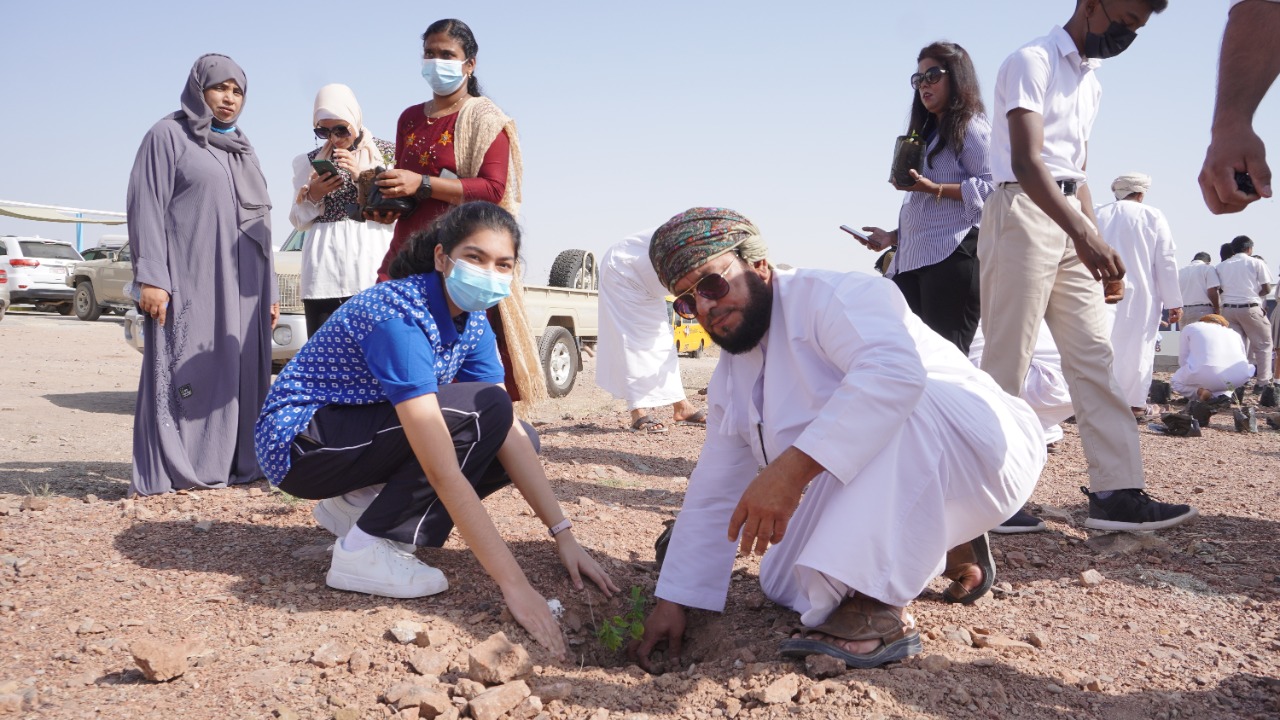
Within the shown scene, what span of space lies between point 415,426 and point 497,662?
0.64m

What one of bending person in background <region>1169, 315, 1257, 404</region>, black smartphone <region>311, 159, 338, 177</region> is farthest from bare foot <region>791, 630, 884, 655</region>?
bending person in background <region>1169, 315, 1257, 404</region>

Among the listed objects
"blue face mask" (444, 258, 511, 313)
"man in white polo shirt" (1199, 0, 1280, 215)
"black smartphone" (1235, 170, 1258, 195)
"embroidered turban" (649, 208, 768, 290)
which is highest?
"man in white polo shirt" (1199, 0, 1280, 215)

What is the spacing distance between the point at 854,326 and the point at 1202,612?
1551mm

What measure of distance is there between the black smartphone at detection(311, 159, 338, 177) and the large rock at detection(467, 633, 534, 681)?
245 centimetres

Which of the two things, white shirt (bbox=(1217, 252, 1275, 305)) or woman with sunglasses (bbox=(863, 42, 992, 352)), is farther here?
white shirt (bbox=(1217, 252, 1275, 305))

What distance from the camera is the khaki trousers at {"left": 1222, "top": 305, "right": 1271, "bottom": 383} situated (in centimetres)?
1041

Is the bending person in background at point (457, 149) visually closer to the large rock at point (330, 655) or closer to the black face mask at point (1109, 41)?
A: the large rock at point (330, 655)

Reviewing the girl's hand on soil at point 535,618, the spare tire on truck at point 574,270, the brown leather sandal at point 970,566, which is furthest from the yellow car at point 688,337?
the girl's hand on soil at point 535,618

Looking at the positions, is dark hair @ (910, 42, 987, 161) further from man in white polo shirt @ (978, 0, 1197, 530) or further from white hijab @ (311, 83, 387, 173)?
white hijab @ (311, 83, 387, 173)

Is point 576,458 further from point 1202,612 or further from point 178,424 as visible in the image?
point 1202,612

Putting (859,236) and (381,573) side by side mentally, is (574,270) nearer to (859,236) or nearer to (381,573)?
(859,236)

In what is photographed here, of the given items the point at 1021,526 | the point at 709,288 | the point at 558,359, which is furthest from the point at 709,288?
the point at 558,359

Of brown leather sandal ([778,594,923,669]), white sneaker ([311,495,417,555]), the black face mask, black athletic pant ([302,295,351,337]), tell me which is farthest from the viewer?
black athletic pant ([302,295,351,337])

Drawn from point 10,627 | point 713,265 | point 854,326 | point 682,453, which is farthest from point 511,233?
point 682,453
